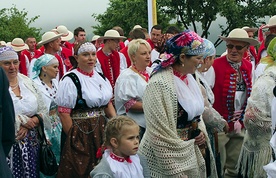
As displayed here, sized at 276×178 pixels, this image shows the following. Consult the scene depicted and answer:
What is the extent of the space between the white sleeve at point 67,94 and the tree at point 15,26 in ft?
89.2

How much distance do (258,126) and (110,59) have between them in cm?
361

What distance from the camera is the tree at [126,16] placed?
105ft

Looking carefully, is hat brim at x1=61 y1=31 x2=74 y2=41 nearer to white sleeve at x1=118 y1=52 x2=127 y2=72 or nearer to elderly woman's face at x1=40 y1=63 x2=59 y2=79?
white sleeve at x1=118 y1=52 x2=127 y2=72

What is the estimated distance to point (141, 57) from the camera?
6160mm

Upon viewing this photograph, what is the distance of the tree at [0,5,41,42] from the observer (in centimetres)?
3280

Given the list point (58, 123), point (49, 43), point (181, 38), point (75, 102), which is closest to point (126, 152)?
point (181, 38)

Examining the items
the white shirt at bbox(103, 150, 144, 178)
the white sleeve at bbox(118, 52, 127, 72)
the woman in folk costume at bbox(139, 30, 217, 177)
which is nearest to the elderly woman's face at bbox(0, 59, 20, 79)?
the woman in folk costume at bbox(139, 30, 217, 177)

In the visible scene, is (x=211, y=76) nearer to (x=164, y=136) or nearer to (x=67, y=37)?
(x=164, y=136)

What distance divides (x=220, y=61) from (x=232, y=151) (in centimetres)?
112

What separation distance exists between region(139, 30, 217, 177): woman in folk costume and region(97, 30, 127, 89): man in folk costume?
13.3 feet

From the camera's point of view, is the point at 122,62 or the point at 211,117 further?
the point at 122,62

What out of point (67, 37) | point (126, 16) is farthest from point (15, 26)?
point (67, 37)

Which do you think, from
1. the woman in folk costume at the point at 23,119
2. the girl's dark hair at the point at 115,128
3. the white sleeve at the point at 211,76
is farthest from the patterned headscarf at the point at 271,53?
the woman in folk costume at the point at 23,119

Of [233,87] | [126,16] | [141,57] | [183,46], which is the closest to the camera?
[183,46]
